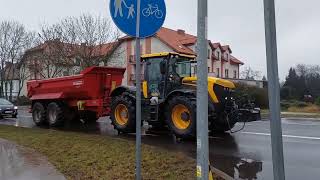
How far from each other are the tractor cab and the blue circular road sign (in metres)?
9.13

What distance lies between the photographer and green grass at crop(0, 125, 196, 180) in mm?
8070

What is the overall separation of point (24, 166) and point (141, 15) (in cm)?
495

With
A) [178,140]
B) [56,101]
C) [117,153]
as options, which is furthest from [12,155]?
[56,101]

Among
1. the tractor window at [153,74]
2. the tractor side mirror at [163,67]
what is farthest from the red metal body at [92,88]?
the tractor side mirror at [163,67]

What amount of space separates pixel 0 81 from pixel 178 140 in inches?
2121

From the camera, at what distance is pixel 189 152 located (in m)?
11.5

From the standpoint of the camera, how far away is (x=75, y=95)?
19406 millimetres

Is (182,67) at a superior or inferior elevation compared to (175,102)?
superior

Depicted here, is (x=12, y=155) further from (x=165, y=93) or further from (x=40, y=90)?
(x=40, y=90)

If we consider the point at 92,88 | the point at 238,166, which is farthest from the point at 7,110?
the point at 238,166

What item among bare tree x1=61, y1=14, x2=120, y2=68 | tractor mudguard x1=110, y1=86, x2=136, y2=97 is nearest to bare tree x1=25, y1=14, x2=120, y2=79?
bare tree x1=61, y1=14, x2=120, y2=68

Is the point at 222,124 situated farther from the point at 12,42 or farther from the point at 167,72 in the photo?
the point at 12,42

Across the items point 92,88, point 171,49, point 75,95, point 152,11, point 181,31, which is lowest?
point 75,95

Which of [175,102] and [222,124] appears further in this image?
[222,124]
